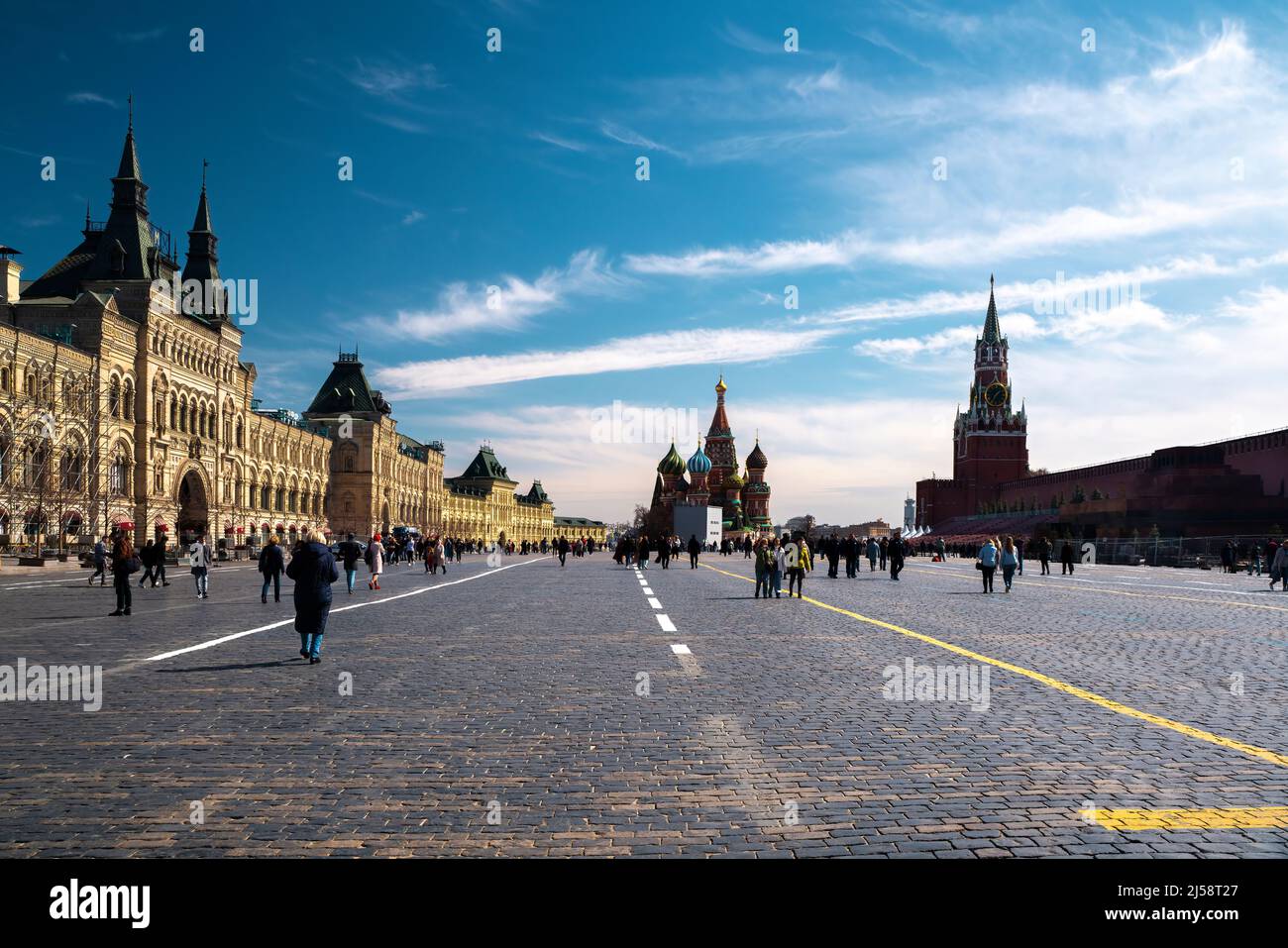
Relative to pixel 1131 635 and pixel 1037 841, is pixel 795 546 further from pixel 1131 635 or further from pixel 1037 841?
pixel 1037 841

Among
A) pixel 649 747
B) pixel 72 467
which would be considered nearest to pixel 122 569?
pixel 649 747

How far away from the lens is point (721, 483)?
15150 cm

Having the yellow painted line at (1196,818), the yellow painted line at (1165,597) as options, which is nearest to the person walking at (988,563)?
the yellow painted line at (1165,597)

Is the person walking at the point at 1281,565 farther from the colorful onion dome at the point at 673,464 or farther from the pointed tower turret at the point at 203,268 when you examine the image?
the colorful onion dome at the point at 673,464

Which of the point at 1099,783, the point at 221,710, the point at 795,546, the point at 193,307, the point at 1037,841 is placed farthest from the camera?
the point at 193,307

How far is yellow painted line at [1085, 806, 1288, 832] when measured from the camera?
4762 mm

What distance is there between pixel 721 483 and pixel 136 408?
107 m

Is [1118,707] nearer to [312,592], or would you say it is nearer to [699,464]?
[312,592]

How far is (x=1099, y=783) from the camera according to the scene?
554 cm

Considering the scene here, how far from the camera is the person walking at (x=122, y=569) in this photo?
1618 cm

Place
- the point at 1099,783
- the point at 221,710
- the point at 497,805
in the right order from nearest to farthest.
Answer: the point at 497,805 < the point at 1099,783 < the point at 221,710

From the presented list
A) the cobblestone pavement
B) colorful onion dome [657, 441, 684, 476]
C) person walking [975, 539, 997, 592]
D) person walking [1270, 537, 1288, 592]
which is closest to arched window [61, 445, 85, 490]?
the cobblestone pavement

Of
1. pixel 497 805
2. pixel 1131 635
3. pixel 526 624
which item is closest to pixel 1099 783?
pixel 497 805
